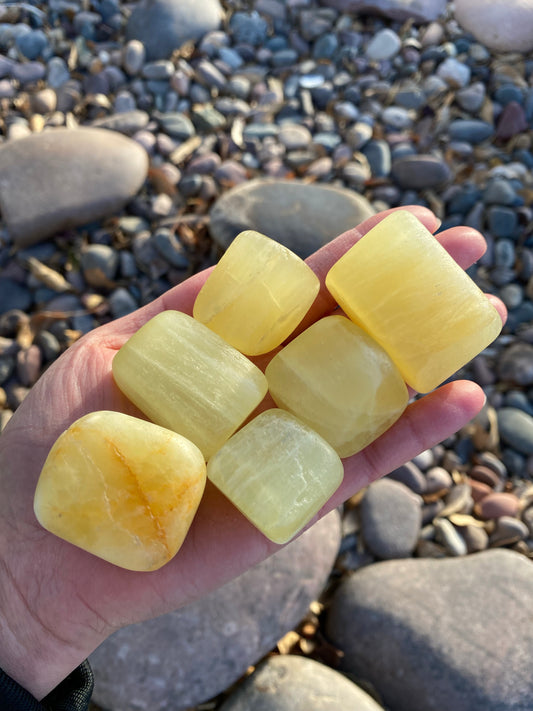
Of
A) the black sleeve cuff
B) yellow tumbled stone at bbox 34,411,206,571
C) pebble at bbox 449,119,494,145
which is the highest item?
pebble at bbox 449,119,494,145

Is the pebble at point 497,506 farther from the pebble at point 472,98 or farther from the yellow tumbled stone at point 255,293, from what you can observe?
the pebble at point 472,98

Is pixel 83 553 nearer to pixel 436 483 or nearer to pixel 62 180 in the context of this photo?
pixel 436 483

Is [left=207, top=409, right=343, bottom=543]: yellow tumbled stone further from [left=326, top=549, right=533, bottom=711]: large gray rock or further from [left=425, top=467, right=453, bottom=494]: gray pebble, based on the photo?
[left=425, top=467, right=453, bottom=494]: gray pebble

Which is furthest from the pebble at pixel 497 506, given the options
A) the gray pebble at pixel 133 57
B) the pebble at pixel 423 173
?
the gray pebble at pixel 133 57

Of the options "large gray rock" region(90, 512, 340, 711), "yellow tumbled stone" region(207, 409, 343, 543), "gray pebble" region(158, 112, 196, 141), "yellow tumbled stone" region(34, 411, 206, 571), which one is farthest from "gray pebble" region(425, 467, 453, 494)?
"gray pebble" region(158, 112, 196, 141)

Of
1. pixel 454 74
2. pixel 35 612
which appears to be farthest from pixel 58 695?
pixel 454 74

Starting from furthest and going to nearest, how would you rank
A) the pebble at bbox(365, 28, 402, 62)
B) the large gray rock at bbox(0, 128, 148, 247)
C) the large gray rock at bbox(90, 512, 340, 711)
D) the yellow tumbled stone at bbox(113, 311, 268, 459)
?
the pebble at bbox(365, 28, 402, 62) → the large gray rock at bbox(0, 128, 148, 247) → the large gray rock at bbox(90, 512, 340, 711) → the yellow tumbled stone at bbox(113, 311, 268, 459)
